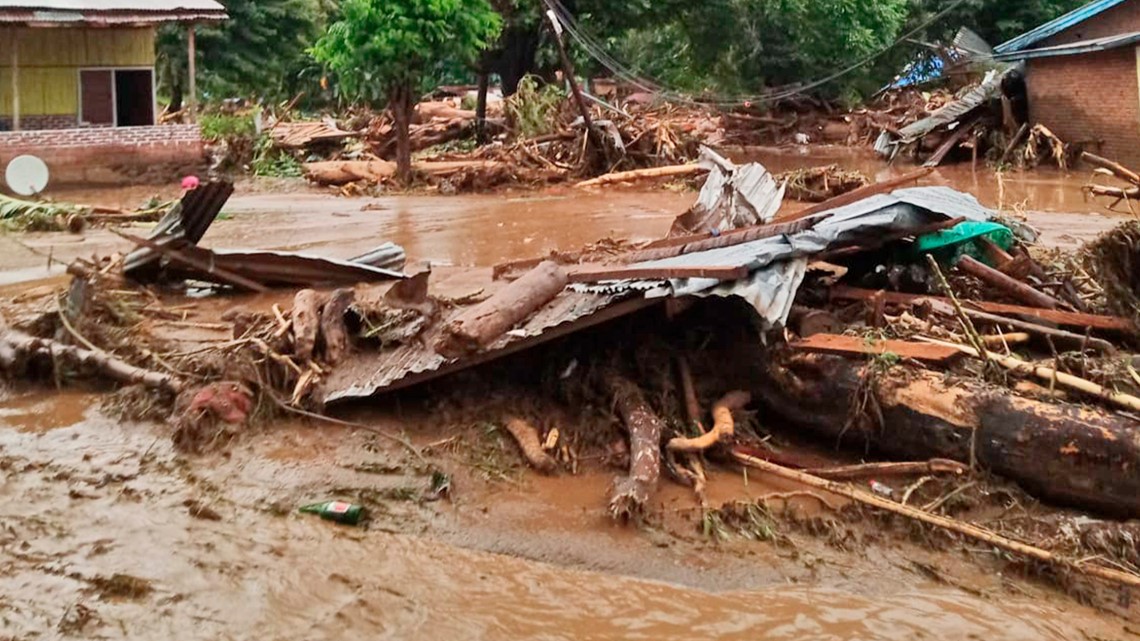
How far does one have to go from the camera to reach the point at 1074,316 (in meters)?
6.29

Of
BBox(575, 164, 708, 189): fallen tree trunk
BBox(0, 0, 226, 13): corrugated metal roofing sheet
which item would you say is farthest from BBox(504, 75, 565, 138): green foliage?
BBox(0, 0, 226, 13): corrugated metal roofing sheet

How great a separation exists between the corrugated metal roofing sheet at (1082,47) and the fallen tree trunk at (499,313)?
1654cm

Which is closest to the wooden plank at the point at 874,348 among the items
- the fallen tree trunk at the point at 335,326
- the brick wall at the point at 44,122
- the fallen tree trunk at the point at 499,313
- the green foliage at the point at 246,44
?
the fallen tree trunk at the point at 499,313

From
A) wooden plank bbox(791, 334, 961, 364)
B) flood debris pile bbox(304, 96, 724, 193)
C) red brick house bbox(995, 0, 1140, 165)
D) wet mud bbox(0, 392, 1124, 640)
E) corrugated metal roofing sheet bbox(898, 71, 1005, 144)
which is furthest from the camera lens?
corrugated metal roofing sheet bbox(898, 71, 1005, 144)

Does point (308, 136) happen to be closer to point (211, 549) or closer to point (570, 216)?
point (570, 216)

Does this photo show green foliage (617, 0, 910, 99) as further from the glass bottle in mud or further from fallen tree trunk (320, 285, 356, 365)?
the glass bottle in mud

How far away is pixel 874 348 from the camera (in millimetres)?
5887

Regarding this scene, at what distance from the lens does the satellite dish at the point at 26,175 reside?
16.9 m

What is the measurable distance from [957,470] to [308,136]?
20.0m

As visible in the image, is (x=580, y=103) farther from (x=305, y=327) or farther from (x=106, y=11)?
(x=305, y=327)

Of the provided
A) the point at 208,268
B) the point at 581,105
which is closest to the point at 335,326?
the point at 208,268

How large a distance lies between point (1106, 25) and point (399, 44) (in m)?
14.1

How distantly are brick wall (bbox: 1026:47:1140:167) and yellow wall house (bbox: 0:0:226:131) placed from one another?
56.0ft

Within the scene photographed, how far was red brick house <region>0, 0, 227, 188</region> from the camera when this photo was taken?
1861 centimetres
